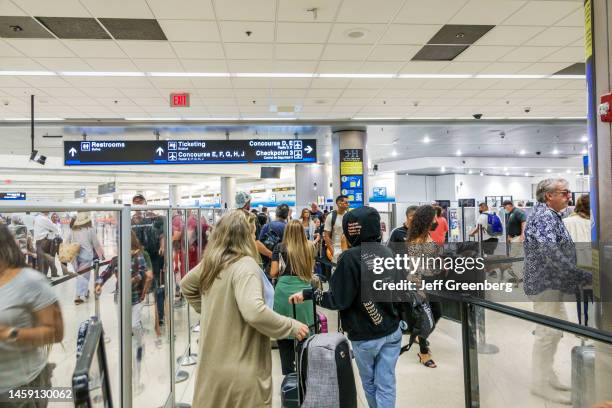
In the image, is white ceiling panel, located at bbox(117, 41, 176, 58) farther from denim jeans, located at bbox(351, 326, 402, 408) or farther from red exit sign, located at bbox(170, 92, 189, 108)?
denim jeans, located at bbox(351, 326, 402, 408)

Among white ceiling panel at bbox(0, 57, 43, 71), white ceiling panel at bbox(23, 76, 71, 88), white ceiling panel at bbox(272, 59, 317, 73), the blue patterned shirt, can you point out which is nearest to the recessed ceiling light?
white ceiling panel at bbox(272, 59, 317, 73)

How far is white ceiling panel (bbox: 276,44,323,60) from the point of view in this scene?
506 centimetres

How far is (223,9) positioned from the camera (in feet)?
13.6

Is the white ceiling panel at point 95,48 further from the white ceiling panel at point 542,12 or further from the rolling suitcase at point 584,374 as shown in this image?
the rolling suitcase at point 584,374

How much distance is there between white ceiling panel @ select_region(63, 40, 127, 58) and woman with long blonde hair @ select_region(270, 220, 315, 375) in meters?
3.45

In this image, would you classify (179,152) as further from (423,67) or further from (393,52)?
(423,67)

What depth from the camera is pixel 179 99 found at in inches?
273

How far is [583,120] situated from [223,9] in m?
9.52

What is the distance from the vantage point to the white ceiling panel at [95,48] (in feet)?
15.8

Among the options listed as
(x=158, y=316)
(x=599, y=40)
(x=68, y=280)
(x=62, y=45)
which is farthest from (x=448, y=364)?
(x=62, y=45)

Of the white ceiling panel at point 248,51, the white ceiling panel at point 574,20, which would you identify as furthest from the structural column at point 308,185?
the white ceiling panel at point 574,20

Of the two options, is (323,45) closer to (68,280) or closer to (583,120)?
(68,280)

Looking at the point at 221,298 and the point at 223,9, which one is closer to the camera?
the point at 221,298

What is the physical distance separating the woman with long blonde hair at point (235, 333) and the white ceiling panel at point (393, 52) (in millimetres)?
4141
